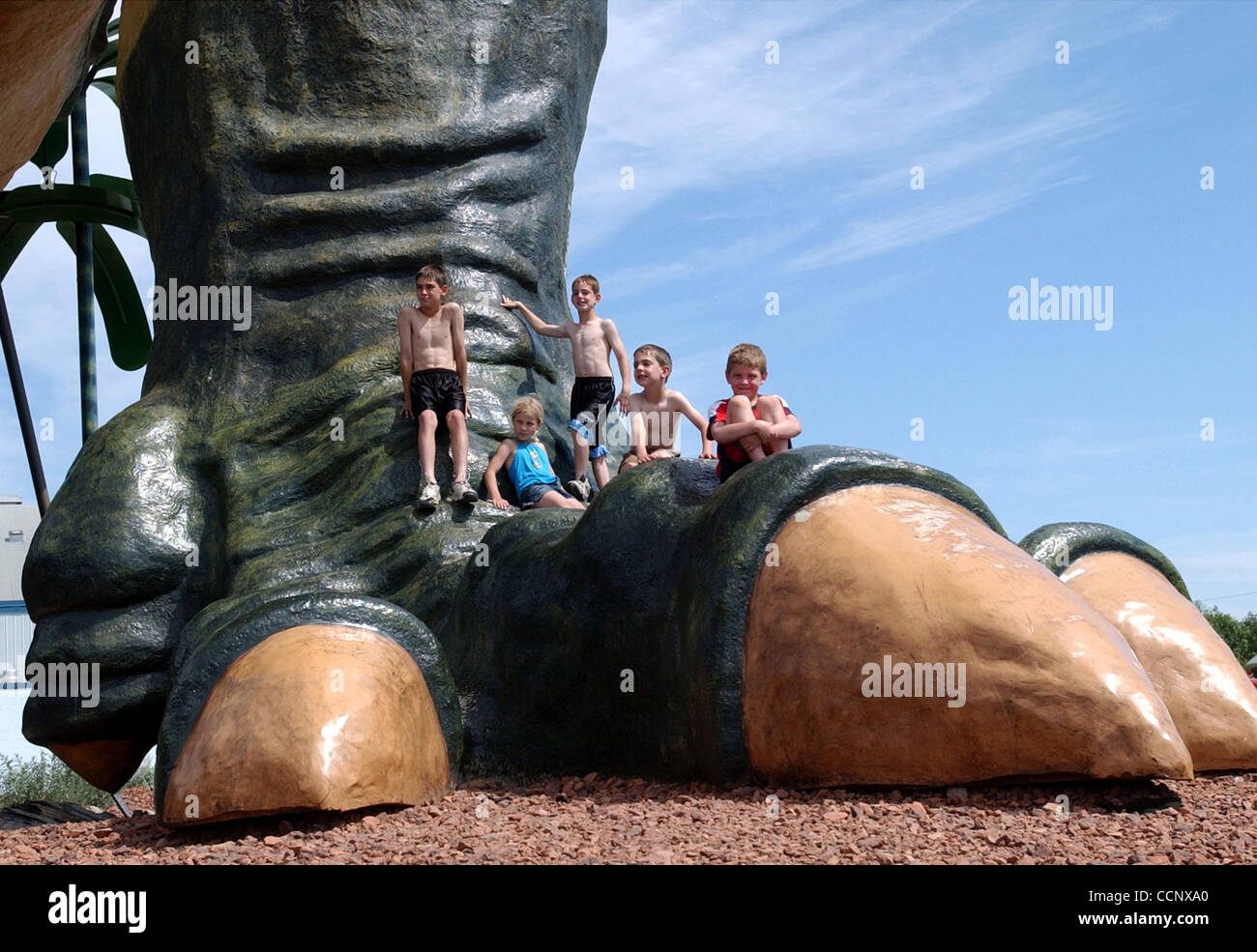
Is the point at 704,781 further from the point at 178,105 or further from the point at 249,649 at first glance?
the point at 178,105

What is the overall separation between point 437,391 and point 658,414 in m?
1.45

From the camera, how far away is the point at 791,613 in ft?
16.2

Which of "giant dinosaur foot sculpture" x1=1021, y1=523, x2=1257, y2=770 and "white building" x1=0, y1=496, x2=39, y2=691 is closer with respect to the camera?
"giant dinosaur foot sculpture" x1=1021, y1=523, x2=1257, y2=770

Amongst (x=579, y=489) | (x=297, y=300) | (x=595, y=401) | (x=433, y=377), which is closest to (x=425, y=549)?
(x=433, y=377)

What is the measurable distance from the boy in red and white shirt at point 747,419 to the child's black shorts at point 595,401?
2.11 metres

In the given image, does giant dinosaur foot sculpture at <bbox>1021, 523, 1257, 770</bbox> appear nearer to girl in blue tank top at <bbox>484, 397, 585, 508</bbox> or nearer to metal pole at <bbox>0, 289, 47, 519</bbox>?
girl in blue tank top at <bbox>484, 397, 585, 508</bbox>

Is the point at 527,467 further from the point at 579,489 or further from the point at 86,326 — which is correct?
the point at 86,326

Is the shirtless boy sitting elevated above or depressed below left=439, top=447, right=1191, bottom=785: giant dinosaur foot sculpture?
above

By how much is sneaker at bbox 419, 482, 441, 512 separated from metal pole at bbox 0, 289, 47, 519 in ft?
25.8

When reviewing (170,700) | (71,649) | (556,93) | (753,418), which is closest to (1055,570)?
(753,418)

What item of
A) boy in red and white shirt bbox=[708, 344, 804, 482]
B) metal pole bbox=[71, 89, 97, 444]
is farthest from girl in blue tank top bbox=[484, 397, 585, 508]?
metal pole bbox=[71, 89, 97, 444]

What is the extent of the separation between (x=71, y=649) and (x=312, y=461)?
1.64 metres

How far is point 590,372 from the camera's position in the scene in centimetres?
852

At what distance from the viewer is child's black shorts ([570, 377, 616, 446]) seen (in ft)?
27.8
